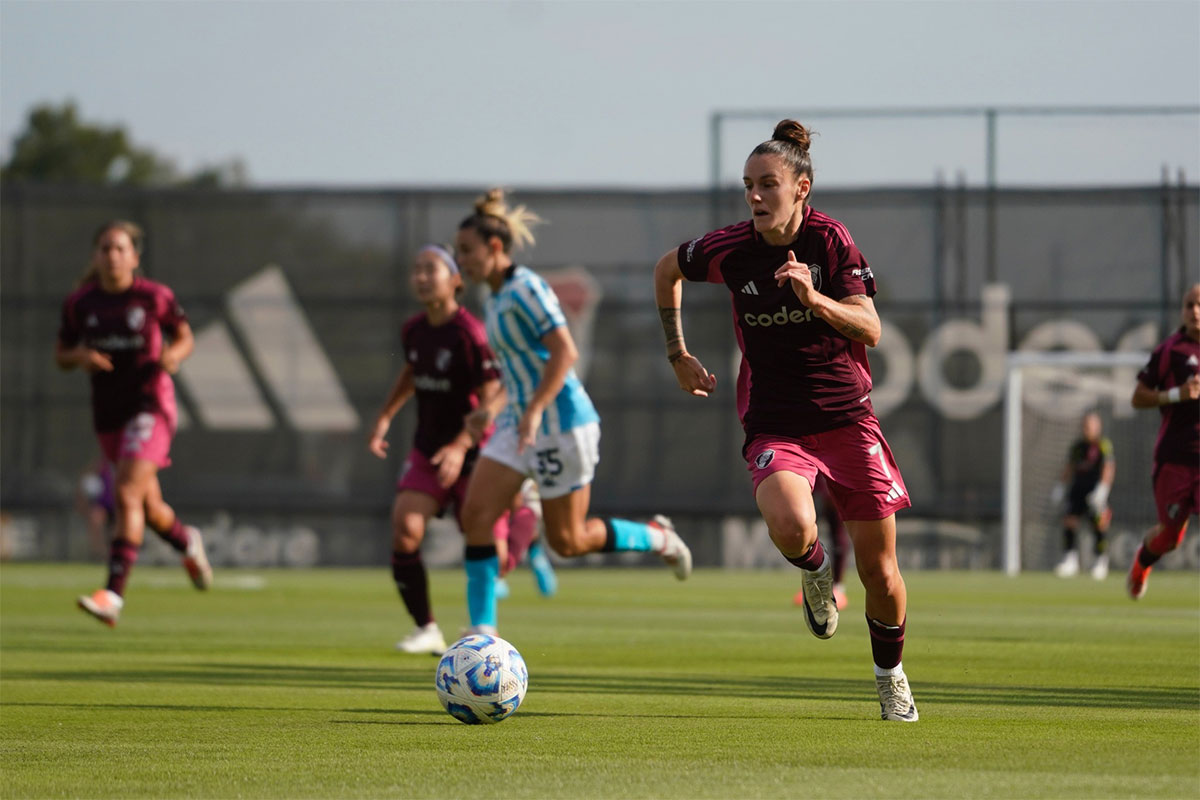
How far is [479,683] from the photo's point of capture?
618 centimetres

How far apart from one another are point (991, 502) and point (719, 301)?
14.2 feet

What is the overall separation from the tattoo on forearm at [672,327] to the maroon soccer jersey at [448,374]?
9.87ft

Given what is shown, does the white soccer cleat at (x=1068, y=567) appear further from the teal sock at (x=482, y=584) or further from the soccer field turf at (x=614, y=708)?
the teal sock at (x=482, y=584)

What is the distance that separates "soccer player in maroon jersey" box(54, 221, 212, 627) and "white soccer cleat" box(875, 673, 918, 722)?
6071 millimetres

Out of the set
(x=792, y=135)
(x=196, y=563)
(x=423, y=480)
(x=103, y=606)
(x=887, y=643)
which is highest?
(x=792, y=135)

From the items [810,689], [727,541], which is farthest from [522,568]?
[810,689]

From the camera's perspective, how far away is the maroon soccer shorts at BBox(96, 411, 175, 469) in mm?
10820

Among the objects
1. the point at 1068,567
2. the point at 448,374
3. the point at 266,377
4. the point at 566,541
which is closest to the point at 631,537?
the point at 566,541

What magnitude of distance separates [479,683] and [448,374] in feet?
12.3

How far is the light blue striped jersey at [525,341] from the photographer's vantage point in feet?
27.9

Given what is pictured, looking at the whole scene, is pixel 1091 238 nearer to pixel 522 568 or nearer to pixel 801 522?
pixel 522 568

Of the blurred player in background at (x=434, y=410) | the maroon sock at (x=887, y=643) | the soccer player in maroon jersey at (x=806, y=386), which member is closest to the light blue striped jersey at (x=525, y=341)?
the blurred player in background at (x=434, y=410)

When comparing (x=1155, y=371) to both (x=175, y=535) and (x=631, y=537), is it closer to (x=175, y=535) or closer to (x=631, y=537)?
(x=631, y=537)

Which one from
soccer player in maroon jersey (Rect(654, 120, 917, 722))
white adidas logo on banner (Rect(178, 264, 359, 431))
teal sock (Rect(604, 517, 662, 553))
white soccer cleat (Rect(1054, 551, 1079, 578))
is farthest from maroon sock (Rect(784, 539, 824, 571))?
white adidas logo on banner (Rect(178, 264, 359, 431))
